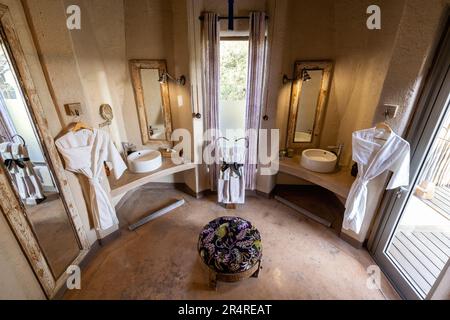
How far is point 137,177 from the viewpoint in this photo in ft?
8.26

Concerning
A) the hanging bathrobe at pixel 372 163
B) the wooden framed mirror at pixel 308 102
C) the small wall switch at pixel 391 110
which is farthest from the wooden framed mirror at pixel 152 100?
the small wall switch at pixel 391 110

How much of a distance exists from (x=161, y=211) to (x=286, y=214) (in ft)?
5.85

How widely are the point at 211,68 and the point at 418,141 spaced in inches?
85.7

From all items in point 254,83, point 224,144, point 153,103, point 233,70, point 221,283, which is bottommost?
point 221,283

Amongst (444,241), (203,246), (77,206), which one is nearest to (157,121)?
(77,206)

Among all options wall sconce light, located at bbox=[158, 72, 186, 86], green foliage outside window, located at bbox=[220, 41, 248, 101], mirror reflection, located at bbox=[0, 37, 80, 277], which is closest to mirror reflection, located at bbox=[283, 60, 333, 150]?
green foliage outside window, located at bbox=[220, 41, 248, 101]

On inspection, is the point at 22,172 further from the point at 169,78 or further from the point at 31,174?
the point at 169,78

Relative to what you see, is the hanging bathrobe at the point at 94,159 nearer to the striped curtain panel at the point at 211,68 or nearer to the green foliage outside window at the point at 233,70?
Result: the striped curtain panel at the point at 211,68

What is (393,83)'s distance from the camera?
1.71m

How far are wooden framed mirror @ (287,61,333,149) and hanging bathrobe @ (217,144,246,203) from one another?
0.85 m

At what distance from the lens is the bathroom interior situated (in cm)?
152

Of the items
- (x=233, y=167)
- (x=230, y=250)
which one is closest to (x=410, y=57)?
(x=233, y=167)

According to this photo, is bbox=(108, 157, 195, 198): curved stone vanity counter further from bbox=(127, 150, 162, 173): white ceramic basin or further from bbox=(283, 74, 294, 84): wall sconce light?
bbox=(283, 74, 294, 84): wall sconce light

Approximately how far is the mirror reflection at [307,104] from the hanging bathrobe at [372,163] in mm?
1006
